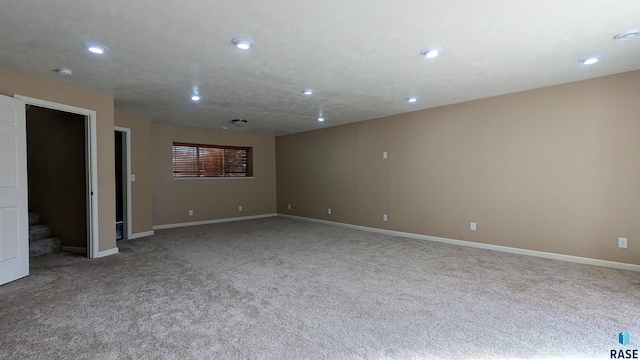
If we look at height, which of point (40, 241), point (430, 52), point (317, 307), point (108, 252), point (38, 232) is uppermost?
point (430, 52)

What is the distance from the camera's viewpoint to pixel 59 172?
480 centimetres

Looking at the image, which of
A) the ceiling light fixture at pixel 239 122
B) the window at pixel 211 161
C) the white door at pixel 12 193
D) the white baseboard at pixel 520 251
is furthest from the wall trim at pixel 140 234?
the white baseboard at pixel 520 251

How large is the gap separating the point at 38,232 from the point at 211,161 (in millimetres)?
3604

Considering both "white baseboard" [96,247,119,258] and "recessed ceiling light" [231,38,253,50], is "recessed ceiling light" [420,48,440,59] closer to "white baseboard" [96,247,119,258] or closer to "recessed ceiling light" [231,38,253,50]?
"recessed ceiling light" [231,38,253,50]

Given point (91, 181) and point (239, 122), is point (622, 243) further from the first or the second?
point (91, 181)

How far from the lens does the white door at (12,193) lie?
127 inches

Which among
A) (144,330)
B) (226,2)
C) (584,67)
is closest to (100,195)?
(144,330)

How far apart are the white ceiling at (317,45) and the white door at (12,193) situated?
0.53 metres

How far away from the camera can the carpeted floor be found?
2.02 meters

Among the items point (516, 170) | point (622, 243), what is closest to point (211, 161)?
point (516, 170)

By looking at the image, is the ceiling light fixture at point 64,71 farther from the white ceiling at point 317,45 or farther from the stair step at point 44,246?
the stair step at point 44,246

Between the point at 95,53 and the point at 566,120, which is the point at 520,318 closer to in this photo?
the point at 566,120

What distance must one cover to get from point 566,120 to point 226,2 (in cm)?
432

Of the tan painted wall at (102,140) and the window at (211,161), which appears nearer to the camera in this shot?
the tan painted wall at (102,140)
